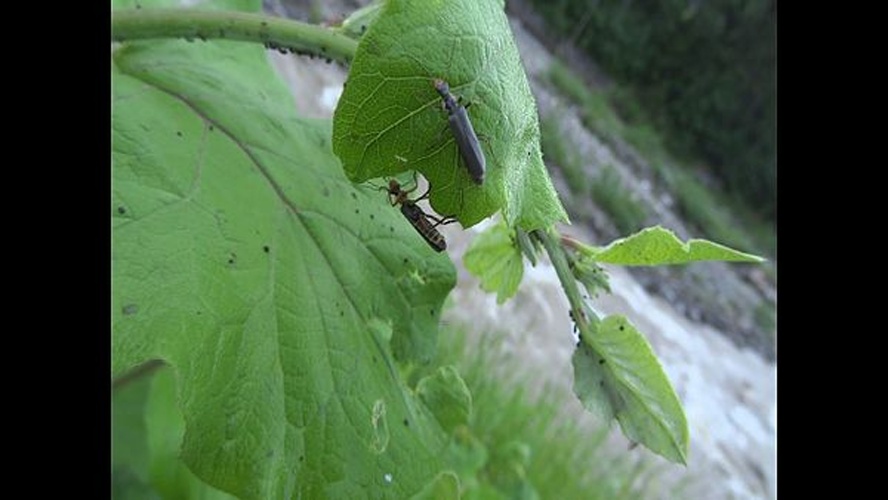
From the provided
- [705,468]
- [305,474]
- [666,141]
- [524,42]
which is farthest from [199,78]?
[666,141]

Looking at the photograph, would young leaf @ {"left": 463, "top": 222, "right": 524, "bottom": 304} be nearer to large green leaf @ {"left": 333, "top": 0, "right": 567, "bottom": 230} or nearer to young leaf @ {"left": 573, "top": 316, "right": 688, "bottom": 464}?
young leaf @ {"left": 573, "top": 316, "right": 688, "bottom": 464}

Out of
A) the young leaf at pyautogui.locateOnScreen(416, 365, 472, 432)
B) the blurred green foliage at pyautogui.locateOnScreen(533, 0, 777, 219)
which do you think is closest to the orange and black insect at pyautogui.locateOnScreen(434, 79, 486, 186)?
the young leaf at pyautogui.locateOnScreen(416, 365, 472, 432)

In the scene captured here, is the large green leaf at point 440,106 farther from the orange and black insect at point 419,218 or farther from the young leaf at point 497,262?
the young leaf at point 497,262

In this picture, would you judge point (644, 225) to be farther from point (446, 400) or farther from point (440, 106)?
point (440, 106)

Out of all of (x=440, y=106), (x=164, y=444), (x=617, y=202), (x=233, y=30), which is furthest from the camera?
(x=617, y=202)

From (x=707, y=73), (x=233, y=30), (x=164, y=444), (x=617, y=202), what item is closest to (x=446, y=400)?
(x=233, y=30)
